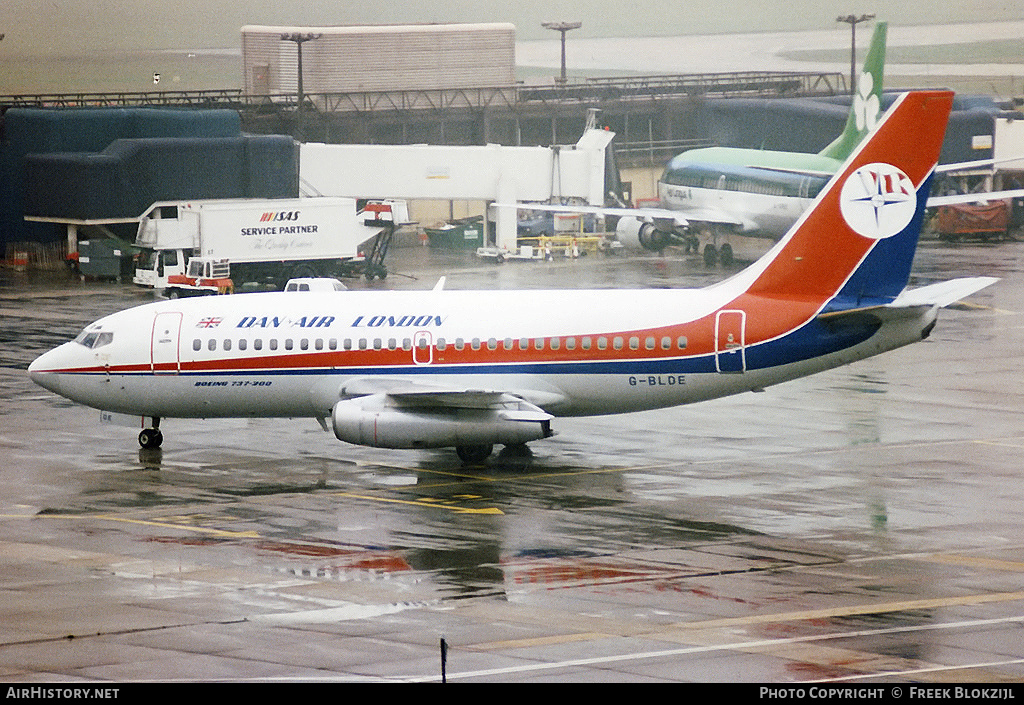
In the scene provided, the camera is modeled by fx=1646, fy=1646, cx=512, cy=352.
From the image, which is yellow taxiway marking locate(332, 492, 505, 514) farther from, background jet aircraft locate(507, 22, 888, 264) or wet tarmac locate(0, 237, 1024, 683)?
background jet aircraft locate(507, 22, 888, 264)

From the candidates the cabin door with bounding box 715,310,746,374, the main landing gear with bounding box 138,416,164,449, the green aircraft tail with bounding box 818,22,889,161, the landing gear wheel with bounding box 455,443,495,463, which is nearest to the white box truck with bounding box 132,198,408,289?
the green aircraft tail with bounding box 818,22,889,161

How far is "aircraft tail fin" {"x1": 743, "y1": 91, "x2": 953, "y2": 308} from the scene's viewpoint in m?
40.7

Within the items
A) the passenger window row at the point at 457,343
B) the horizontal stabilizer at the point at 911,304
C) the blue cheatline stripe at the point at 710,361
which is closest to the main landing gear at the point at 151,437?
the passenger window row at the point at 457,343

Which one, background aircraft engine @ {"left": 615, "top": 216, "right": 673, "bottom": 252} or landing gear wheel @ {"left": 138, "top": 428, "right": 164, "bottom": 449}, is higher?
background aircraft engine @ {"left": 615, "top": 216, "right": 673, "bottom": 252}

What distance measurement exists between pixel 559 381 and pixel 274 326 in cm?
757

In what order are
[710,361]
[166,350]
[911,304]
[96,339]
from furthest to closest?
[96,339]
[166,350]
[710,361]
[911,304]

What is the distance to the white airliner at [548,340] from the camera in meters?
40.2

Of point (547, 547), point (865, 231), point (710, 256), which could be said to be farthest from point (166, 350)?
point (710, 256)

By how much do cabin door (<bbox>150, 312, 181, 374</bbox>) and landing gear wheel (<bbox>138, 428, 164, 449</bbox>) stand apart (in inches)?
89.6

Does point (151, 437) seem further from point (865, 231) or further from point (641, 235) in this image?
point (641, 235)

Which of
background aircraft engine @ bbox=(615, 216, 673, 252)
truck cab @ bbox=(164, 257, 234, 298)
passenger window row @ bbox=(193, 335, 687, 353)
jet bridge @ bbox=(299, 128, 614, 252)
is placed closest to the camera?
passenger window row @ bbox=(193, 335, 687, 353)

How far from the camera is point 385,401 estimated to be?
131 feet

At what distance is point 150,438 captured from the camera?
44406 millimetres

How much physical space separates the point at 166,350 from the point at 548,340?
10.0 meters
